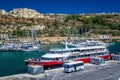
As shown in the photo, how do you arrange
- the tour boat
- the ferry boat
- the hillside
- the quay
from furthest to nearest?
the hillside < the tour boat < the ferry boat < the quay

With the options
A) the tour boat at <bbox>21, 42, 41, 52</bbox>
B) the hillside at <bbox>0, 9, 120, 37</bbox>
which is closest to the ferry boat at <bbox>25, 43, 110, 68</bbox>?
the tour boat at <bbox>21, 42, 41, 52</bbox>

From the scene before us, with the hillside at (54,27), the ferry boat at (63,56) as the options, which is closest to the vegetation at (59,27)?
the hillside at (54,27)

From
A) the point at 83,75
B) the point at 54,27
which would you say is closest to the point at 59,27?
the point at 54,27

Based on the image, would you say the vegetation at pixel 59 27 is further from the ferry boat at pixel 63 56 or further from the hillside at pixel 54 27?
the ferry boat at pixel 63 56

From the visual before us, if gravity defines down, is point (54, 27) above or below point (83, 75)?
above

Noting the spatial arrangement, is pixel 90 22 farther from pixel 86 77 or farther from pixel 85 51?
pixel 86 77

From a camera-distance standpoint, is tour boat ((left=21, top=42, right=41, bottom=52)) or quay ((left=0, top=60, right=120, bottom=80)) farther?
tour boat ((left=21, top=42, right=41, bottom=52))

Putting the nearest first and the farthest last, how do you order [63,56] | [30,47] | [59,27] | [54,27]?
[63,56]
[30,47]
[54,27]
[59,27]

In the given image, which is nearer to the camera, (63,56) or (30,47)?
(63,56)

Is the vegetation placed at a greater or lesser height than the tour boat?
greater

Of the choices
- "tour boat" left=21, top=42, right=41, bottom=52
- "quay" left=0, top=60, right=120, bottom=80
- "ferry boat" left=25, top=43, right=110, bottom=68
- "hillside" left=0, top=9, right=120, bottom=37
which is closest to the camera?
"quay" left=0, top=60, right=120, bottom=80

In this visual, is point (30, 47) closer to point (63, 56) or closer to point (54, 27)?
point (63, 56)

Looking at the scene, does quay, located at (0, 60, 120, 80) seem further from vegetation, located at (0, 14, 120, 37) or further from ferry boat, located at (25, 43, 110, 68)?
vegetation, located at (0, 14, 120, 37)

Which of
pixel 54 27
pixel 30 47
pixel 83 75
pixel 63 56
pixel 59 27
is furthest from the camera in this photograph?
pixel 59 27
